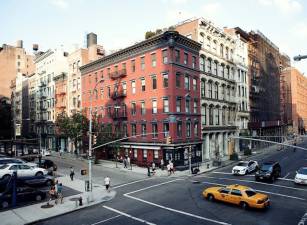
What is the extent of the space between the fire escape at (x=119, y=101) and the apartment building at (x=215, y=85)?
13.3m

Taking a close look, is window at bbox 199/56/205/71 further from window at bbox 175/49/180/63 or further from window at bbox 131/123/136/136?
window at bbox 131/123/136/136

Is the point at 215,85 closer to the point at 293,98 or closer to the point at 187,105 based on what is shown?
the point at 187,105

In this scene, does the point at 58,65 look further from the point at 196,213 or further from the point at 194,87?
the point at 196,213

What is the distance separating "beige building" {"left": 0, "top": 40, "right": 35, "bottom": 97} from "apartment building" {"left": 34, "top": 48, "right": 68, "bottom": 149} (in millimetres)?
25706

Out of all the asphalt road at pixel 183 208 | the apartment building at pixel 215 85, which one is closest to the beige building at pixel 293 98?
the apartment building at pixel 215 85

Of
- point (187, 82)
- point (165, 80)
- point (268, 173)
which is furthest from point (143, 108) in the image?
point (268, 173)

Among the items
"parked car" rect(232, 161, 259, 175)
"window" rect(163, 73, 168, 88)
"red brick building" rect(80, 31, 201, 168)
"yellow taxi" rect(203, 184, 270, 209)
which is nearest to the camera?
"yellow taxi" rect(203, 184, 270, 209)

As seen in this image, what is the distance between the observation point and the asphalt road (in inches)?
794

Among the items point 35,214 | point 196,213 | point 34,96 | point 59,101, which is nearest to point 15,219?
point 35,214

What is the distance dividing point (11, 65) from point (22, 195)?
92091mm

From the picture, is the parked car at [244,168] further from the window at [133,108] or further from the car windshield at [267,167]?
the window at [133,108]

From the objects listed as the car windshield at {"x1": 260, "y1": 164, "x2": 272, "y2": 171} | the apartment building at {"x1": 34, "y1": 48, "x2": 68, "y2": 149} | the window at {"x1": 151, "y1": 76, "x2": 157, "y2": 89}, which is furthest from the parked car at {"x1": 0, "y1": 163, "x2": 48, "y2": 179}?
the apartment building at {"x1": 34, "y1": 48, "x2": 68, "y2": 149}

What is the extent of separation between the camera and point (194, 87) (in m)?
48.8

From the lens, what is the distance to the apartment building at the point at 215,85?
51375mm
